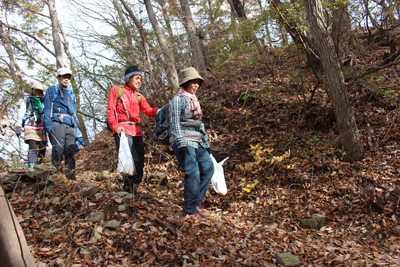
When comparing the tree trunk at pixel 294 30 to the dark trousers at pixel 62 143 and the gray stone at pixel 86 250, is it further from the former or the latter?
the gray stone at pixel 86 250

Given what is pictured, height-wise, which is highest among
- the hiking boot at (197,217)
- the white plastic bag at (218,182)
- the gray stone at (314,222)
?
the white plastic bag at (218,182)

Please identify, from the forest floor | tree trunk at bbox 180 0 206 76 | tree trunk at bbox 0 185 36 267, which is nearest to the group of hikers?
the forest floor

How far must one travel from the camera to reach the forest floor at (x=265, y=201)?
307 centimetres

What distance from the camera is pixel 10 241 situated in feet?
6.10

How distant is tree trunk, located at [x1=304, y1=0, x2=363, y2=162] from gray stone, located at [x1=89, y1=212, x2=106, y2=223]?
14.9 feet

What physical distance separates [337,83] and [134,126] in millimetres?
3970

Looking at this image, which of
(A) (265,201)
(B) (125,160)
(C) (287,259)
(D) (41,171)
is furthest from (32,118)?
(C) (287,259)

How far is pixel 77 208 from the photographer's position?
3717 mm

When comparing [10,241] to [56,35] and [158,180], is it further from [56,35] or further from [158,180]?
[56,35]

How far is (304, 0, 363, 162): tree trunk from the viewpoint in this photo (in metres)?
5.07

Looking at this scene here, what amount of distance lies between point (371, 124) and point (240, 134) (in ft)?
9.62

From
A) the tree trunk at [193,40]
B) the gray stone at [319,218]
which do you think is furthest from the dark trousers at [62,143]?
the tree trunk at [193,40]

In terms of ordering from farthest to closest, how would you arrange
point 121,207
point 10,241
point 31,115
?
point 31,115 → point 121,207 → point 10,241

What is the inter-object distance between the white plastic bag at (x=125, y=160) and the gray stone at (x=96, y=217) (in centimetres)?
64
